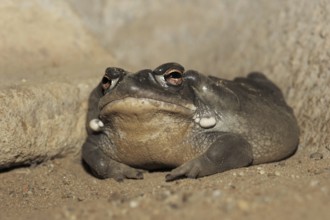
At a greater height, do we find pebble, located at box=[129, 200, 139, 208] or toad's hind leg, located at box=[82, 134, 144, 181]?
pebble, located at box=[129, 200, 139, 208]

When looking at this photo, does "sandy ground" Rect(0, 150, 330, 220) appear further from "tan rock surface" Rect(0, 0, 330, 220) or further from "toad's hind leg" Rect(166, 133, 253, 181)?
"toad's hind leg" Rect(166, 133, 253, 181)

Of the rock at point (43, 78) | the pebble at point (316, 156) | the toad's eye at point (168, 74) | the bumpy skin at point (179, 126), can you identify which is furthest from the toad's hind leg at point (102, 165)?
the pebble at point (316, 156)

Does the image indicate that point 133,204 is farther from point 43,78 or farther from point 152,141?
point 43,78

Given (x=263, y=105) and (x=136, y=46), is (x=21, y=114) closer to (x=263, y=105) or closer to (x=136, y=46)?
(x=263, y=105)

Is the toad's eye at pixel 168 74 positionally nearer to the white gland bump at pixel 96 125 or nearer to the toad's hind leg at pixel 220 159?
the toad's hind leg at pixel 220 159

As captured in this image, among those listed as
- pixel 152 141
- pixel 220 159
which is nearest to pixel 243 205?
pixel 220 159

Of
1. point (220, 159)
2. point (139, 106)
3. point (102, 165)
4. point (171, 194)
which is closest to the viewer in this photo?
point (171, 194)

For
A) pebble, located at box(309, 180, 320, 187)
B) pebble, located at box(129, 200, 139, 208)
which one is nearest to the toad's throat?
pebble, located at box(129, 200, 139, 208)
